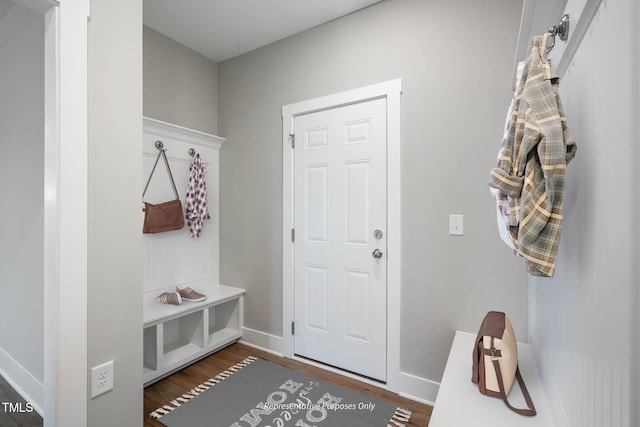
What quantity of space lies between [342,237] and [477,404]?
1326mm

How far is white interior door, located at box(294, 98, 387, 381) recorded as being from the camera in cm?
207

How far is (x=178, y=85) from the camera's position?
2580mm

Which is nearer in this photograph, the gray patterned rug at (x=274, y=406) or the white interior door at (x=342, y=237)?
the gray patterned rug at (x=274, y=406)

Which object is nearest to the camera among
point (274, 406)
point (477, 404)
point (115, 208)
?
point (477, 404)

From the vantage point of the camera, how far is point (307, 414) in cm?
171

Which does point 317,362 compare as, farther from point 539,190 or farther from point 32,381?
point 539,190

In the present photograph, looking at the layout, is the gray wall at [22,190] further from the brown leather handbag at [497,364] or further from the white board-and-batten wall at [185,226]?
the brown leather handbag at [497,364]

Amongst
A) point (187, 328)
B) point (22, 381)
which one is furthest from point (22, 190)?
point (187, 328)

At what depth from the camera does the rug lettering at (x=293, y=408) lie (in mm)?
1650

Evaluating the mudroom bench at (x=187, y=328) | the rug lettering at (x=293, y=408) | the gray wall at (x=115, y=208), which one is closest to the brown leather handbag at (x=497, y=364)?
the rug lettering at (x=293, y=408)

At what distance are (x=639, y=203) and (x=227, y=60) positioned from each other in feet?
10.2

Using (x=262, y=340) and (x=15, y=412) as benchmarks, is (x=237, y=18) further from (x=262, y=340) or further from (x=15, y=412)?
(x=15, y=412)

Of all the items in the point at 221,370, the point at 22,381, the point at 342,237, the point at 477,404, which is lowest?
the point at 221,370

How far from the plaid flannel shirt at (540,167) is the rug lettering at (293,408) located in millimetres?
1491
